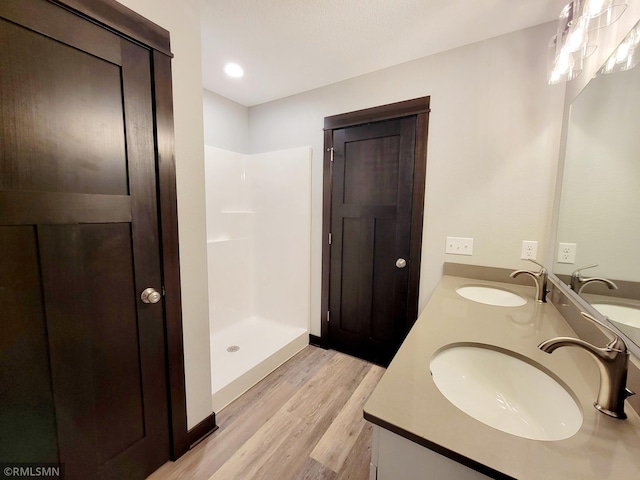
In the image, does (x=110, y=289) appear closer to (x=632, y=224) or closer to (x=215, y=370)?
(x=215, y=370)

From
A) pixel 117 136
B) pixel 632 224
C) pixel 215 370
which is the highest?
pixel 117 136

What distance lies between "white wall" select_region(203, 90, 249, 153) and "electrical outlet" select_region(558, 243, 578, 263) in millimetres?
2657

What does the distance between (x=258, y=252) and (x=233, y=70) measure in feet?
5.39

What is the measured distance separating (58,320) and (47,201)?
16.4 inches

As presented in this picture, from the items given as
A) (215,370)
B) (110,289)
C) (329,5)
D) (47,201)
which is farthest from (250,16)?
(215,370)

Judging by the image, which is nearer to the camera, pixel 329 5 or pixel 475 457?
pixel 475 457

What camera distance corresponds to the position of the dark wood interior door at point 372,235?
1978mm


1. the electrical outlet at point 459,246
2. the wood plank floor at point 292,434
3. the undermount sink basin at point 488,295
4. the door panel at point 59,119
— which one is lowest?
the wood plank floor at point 292,434

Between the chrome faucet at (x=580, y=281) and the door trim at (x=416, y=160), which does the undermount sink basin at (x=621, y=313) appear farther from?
the door trim at (x=416, y=160)

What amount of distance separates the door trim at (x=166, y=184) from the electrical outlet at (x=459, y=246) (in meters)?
1.70

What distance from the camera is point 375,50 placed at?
1.75 m

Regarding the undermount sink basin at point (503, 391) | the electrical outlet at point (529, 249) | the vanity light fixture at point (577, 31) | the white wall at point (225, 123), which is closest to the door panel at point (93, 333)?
the undermount sink basin at point (503, 391)

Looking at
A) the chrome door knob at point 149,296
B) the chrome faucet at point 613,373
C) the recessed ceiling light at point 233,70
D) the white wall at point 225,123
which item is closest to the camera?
the chrome faucet at point 613,373

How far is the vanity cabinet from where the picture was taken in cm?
53
